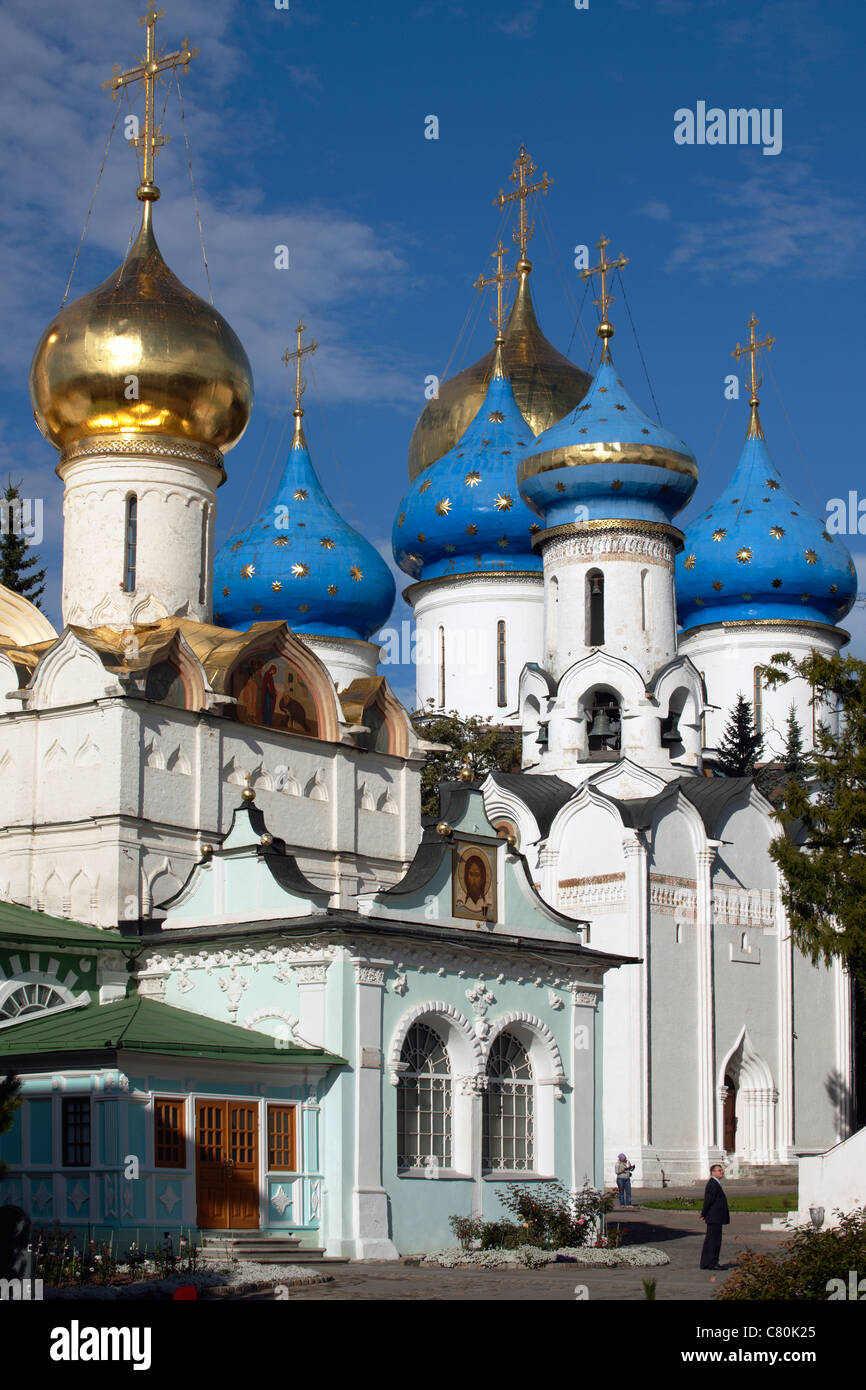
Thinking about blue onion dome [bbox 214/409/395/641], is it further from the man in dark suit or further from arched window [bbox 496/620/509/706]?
the man in dark suit

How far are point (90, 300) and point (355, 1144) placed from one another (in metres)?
10.8

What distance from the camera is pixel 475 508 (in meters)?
33.2

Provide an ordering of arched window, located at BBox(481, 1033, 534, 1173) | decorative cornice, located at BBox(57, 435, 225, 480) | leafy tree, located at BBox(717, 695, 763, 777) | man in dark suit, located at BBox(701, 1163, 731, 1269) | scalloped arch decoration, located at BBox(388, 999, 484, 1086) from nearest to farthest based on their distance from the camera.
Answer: man in dark suit, located at BBox(701, 1163, 731, 1269), scalloped arch decoration, located at BBox(388, 999, 484, 1086), arched window, located at BBox(481, 1033, 534, 1173), decorative cornice, located at BBox(57, 435, 225, 480), leafy tree, located at BBox(717, 695, 763, 777)

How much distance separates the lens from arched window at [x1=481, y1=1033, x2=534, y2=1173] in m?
16.7

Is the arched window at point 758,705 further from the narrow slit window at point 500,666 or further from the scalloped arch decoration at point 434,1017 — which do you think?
the scalloped arch decoration at point 434,1017

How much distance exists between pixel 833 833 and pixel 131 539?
8.53 metres

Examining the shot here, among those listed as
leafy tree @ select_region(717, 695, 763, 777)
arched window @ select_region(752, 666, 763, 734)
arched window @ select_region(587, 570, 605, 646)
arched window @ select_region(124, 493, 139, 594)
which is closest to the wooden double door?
arched window @ select_region(124, 493, 139, 594)

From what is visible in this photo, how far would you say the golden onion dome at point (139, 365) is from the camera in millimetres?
21047

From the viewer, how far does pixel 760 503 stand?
3522 cm

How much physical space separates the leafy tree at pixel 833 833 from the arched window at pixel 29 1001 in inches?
274

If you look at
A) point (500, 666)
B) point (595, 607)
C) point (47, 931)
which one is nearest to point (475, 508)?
point (500, 666)

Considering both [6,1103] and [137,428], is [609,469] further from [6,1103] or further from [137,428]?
[6,1103]

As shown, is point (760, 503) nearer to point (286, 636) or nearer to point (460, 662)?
point (460, 662)

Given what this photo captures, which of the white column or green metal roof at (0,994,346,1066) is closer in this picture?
green metal roof at (0,994,346,1066)
